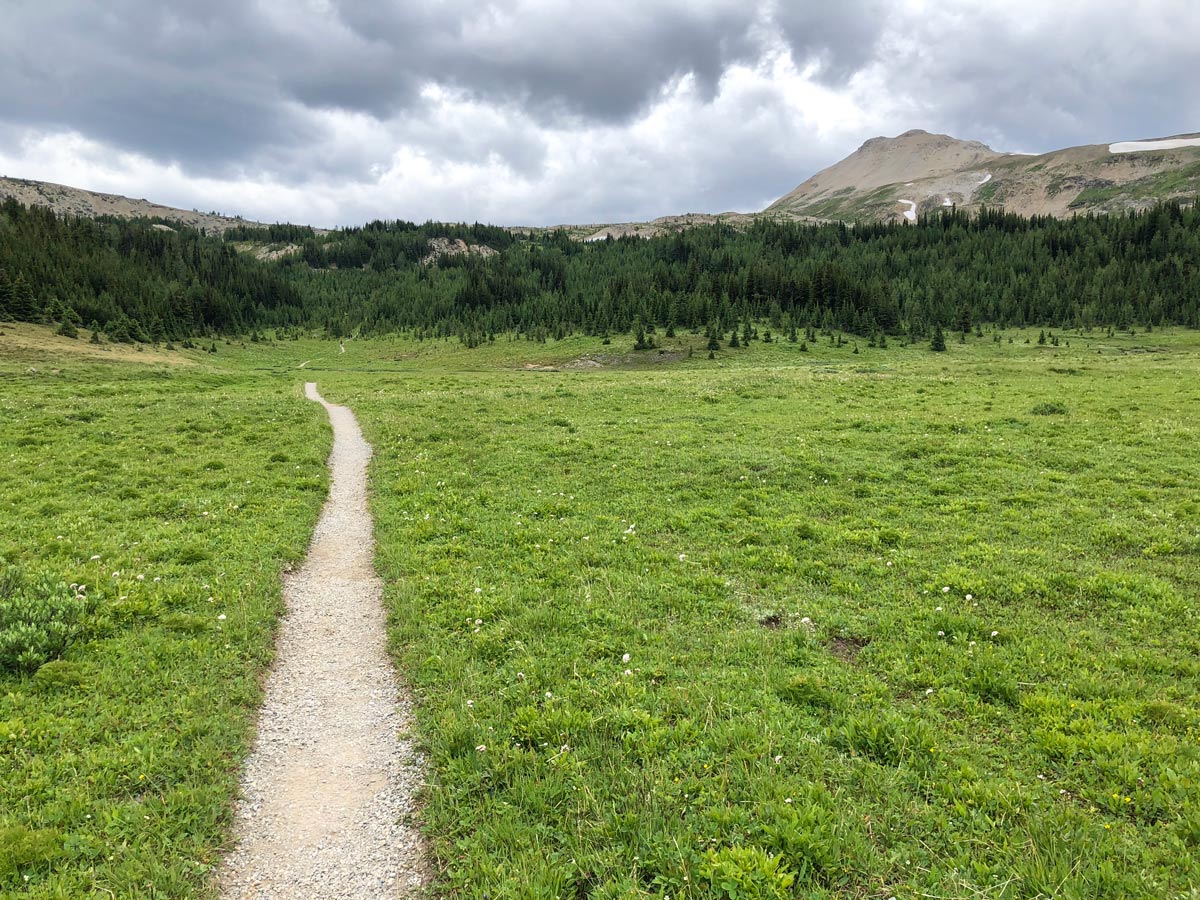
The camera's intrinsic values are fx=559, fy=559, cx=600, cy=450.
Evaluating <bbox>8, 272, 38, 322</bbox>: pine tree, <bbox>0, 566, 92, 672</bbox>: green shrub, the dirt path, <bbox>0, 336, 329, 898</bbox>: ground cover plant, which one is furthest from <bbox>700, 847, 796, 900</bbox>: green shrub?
<bbox>8, 272, 38, 322</bbox>: pine tree

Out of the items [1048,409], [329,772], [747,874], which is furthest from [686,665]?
[1048,409]

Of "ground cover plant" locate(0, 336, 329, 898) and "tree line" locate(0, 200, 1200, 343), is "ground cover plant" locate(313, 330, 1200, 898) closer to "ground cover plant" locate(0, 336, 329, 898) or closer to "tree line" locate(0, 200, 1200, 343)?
"ground cover plant" locate(0, 336, 329, 898)

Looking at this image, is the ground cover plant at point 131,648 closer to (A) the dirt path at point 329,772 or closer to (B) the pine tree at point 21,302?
(A) the dirt path at point 329,772

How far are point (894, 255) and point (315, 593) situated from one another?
20295 centimetres

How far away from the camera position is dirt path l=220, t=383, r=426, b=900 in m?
5.76

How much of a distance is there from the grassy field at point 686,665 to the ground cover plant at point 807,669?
0.05m

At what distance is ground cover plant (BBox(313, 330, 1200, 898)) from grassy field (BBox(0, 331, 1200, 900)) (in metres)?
0.05

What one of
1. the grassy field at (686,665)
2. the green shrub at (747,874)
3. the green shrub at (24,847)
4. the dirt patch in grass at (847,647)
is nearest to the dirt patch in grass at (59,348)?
the grassy field at (686,665)

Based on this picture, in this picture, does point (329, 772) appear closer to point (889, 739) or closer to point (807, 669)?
point (807, 669)

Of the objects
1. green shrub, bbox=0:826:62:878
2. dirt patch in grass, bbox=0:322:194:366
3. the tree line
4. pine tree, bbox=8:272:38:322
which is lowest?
green shrub, bbox=0:826:62:878

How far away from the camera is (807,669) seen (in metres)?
→ 8.72

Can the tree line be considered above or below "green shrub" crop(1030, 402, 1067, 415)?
above

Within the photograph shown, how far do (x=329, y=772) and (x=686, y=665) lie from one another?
5193 mm

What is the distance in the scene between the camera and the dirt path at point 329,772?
5.76 m
